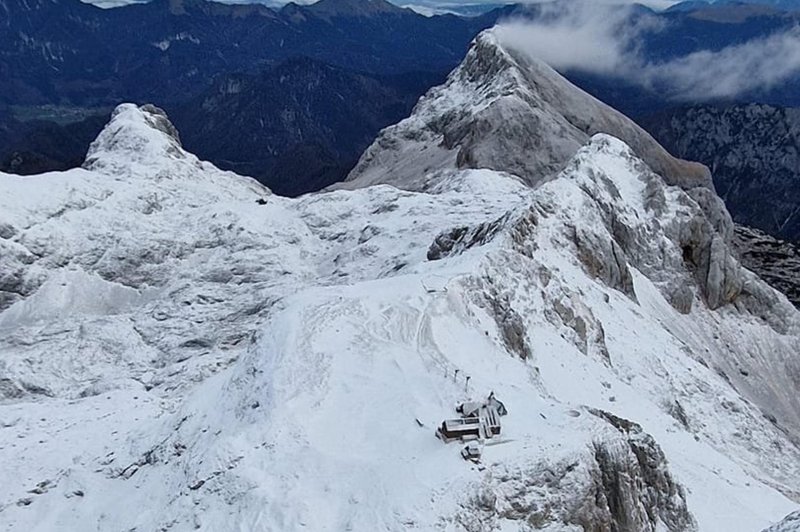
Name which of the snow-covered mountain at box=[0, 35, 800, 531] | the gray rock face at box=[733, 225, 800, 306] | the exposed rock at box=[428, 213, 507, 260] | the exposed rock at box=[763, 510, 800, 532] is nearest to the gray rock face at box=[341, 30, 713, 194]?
the snow-covered mountain at box=[0, 35, 800, 531]

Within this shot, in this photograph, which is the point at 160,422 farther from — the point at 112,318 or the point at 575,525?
the point at 112,318

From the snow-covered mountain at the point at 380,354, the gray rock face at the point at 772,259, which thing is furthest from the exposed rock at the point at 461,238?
the gray rock face at the point at 772,259

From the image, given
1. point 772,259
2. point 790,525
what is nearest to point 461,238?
point 790,525

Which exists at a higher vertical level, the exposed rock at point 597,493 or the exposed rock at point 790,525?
the exposed rock at point 790,525

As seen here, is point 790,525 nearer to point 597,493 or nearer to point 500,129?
point 597,493

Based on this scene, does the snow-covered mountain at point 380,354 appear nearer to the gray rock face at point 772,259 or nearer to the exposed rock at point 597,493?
the exposed rock at point 597,493

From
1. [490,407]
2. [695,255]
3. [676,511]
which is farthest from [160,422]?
[695,255]

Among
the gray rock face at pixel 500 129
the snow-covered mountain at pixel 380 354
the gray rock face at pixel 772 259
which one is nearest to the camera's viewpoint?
the snow-covered mountain at pixel 380 354
